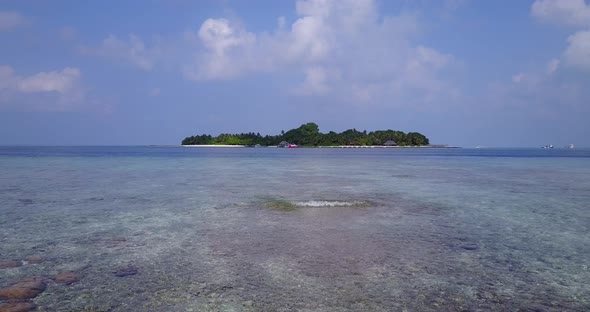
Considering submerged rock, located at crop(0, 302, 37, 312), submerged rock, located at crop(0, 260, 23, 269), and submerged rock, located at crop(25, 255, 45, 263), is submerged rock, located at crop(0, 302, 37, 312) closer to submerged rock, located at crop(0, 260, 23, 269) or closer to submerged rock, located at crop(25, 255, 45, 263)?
submerged rock, located at crop(0, 260, 23, 269)

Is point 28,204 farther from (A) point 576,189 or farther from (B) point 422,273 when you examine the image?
(A) point 576,189

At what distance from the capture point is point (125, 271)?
7.85m

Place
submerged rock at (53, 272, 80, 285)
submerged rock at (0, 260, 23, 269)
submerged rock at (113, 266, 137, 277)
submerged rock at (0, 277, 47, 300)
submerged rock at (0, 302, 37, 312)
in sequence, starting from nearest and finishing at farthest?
submerged rock at (0, 302, 37, 312), submerged rock at (0, 277, 47, 300), submerged rock at (53, 272, 80, 285), submerged rock at (113, 266, 137, 277), submerged rock at (0, 260, 23, 269)

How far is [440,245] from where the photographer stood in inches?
395

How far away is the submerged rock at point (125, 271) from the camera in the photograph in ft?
25.1

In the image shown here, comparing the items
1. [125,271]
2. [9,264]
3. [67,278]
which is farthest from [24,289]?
[9,264]

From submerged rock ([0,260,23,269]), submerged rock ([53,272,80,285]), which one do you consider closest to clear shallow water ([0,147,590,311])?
submerged rock ([53,272,80,285])

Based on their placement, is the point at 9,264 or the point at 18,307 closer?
the point at 18,307

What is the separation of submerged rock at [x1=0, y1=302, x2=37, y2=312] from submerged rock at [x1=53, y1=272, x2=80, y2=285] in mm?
976

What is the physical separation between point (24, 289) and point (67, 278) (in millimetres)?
736

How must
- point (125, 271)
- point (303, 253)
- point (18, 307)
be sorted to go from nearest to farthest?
point (18, 307), point (125, 271), point (303, 253)

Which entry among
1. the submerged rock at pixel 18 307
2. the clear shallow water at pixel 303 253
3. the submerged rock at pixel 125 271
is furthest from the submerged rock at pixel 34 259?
the submerged rock at pixel 18 307

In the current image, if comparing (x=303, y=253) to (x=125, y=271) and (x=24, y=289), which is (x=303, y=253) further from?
(x=24, y=289)

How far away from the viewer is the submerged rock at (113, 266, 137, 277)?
25.1ft
